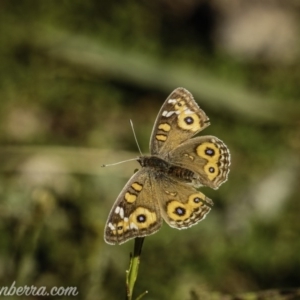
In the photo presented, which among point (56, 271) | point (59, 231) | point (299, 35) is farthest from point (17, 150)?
point (299, 35)

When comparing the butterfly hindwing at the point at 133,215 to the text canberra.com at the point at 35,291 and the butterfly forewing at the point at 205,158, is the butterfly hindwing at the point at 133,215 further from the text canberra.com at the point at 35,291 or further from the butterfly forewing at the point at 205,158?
the text canberra.com at the point at 35,291

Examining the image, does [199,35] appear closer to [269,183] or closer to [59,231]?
[269,183]

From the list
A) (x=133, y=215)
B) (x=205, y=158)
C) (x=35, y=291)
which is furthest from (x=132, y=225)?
(x=35, y=291)

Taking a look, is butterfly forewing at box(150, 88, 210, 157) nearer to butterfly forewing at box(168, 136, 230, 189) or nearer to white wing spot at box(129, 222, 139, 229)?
butterfly forewing at box(168, 136, 230, 189)

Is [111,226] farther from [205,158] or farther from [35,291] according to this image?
[35,291]

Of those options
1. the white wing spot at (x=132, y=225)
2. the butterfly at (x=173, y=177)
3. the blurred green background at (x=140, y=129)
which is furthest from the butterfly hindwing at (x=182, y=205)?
the blurred green background at (x=140, y=129)
